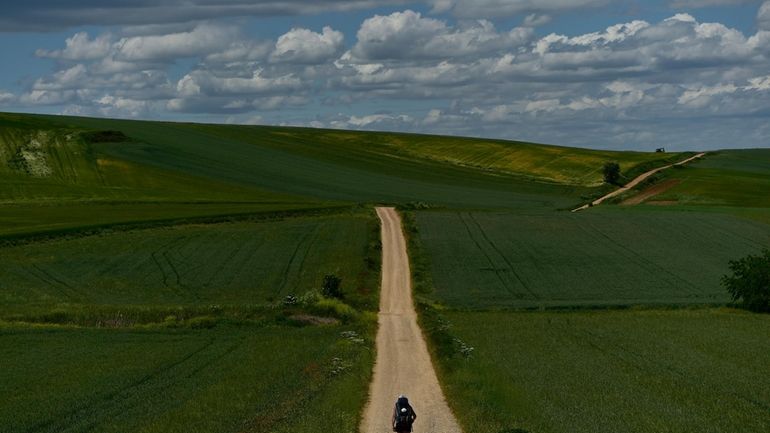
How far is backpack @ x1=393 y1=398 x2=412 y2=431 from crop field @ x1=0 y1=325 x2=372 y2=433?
2.35m

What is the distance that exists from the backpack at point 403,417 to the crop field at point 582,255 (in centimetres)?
3188

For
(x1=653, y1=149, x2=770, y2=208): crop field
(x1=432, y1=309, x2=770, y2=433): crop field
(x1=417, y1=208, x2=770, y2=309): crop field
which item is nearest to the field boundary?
(x1=417, y1=208, x2=770, y2=309): crop field

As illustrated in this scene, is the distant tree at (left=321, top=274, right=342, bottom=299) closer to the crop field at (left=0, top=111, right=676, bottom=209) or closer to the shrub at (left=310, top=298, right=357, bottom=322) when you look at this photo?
the shrub at (left=310, top=298, right=357, bottom=322)

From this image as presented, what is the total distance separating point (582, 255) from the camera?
73.6 m

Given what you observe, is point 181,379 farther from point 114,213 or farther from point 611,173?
point 611,173

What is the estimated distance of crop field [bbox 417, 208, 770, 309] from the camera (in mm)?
60969

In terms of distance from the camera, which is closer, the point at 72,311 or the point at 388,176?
the point at 72,311

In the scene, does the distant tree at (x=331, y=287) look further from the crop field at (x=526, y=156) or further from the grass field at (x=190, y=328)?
the crop field at (x=526, y=156)

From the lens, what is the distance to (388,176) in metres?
134

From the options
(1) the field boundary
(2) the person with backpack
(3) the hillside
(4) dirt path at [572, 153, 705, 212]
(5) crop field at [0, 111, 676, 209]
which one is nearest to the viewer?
(2) the person with backpack

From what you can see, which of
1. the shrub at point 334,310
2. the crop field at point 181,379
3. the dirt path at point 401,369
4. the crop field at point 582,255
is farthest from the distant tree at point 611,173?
the crop field at point 181,379

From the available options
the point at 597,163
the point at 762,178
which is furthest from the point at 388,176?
the point at 762,178

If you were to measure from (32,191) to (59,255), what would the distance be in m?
30.1

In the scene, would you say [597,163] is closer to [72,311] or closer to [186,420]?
[72,311]
